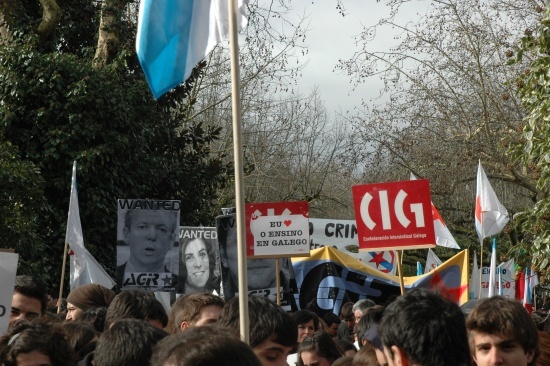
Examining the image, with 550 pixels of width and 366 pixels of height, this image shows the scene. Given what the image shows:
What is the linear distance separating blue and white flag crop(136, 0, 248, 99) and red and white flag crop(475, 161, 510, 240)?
377 inches

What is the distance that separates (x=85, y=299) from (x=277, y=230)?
2897 mm

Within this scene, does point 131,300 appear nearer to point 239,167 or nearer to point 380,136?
point 239,167

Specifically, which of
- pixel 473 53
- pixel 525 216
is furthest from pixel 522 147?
pixel 473 53

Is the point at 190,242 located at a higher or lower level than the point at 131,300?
higher

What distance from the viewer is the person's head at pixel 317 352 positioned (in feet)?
20.0

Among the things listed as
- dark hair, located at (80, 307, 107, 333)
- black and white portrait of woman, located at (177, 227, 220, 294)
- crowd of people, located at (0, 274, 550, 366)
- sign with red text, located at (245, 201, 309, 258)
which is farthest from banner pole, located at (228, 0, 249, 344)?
black and white portrait of woman, located at (177, 227, 220, 294)

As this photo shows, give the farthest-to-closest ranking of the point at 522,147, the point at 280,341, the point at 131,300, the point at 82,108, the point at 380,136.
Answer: the point at 380,136 → the point at 82,108 → the point at 522,147 → the point at 131,300 → the point at 280,341

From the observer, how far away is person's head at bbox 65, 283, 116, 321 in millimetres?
7434

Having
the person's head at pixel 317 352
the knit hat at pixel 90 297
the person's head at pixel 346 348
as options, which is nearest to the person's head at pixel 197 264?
the knit hat at pixel 90 297

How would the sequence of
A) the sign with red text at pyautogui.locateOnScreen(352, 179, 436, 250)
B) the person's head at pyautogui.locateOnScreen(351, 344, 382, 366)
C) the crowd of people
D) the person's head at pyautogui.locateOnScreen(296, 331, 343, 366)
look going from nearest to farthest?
the crowd of people, the person's head at pyautogui.locateOnScreen(351, 344, 382, 366), the person's head at pyautogui.locateOnScreen(296, 331, 343, 366), the sign with red text at pyautogui.locateOnScreen(352, 179, 436, 250)

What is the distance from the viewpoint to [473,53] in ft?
64.6

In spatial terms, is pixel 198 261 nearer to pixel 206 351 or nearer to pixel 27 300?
Answer: pixel 27 300

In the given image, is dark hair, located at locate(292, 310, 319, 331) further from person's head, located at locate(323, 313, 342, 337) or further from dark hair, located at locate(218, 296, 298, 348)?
dark hair, located at locate(218, 296, 298, 348)

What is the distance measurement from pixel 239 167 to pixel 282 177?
30394 millimetres
